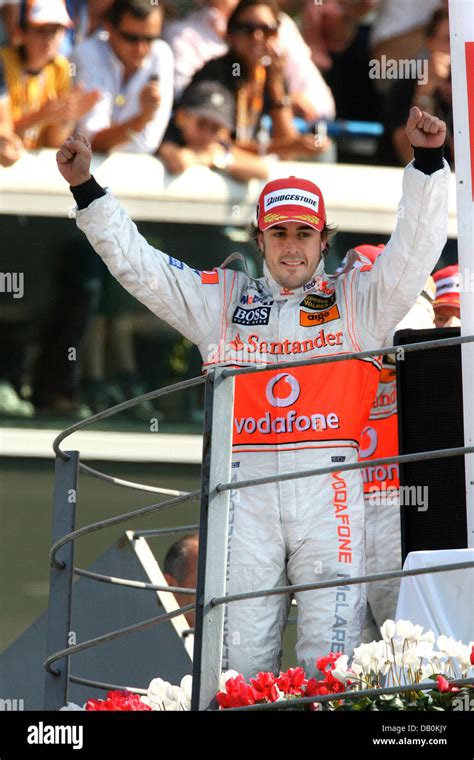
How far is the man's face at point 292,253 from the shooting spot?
4.27 meters

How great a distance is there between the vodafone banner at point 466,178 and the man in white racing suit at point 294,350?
0.13m

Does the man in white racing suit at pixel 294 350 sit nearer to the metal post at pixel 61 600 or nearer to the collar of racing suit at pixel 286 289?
the collar of racing suit at pixel 286 289

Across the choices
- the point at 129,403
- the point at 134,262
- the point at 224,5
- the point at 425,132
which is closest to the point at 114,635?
the point at 129,403

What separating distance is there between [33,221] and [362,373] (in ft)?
16.0

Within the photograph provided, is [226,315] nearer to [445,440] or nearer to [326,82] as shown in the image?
[445,440]

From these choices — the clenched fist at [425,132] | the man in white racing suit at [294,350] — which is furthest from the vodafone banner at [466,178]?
the clenched fist at [425,132]

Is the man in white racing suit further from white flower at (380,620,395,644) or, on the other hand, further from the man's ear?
the man's ear

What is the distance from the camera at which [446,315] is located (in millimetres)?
5562

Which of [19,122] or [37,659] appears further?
[19,122]

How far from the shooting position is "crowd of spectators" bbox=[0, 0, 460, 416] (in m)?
8.30

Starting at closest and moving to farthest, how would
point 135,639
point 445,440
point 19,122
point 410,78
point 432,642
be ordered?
point 432,642, point 445,440, point 135,639, point 19,122, point 410,78

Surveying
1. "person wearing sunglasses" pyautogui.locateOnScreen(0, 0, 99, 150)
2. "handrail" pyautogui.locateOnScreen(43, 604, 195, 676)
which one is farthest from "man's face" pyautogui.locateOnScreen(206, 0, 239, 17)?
"handrail" pyautogui.locateOnScreen(43, 604, 195, 676)

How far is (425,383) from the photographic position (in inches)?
164
